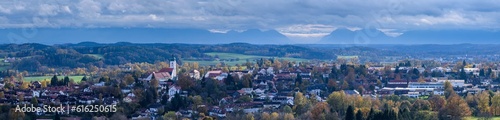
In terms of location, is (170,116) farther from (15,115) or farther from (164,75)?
(164,75)

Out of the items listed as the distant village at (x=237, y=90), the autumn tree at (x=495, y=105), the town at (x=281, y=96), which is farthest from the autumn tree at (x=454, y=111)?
the distant village at (x=237, y=90)

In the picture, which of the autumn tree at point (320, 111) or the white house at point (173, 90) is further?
the white house at point (173, 90)

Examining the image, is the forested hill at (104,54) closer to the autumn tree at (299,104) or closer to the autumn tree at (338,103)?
the autumn tree at (299,104)

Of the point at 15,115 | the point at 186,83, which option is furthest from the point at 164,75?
the point at 15,115

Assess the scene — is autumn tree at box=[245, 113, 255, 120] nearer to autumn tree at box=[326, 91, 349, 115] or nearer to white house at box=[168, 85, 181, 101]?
autumn tree at box=[326, 91, 349, 115]

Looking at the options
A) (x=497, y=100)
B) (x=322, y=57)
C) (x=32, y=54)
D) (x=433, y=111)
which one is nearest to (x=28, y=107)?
(x=433, y=111)

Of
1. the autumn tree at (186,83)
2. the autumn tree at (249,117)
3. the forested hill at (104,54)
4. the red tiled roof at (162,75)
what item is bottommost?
the forested hill at (104,54)

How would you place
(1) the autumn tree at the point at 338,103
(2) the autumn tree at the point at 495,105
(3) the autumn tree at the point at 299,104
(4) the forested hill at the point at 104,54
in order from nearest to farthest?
(3) the autumn tree at the point at 299,104 < (2) the autumn tree at the point at 495,105 < (1) the autumn tree at the point at 338,103 < (4) the forested hill at the point at 104,54

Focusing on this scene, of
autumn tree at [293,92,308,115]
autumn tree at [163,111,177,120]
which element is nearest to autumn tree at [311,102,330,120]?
autumn tree at [293,92,308,115]

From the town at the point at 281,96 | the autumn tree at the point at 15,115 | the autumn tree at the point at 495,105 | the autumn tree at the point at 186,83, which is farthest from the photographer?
the autumn tree at the point at 186,83
